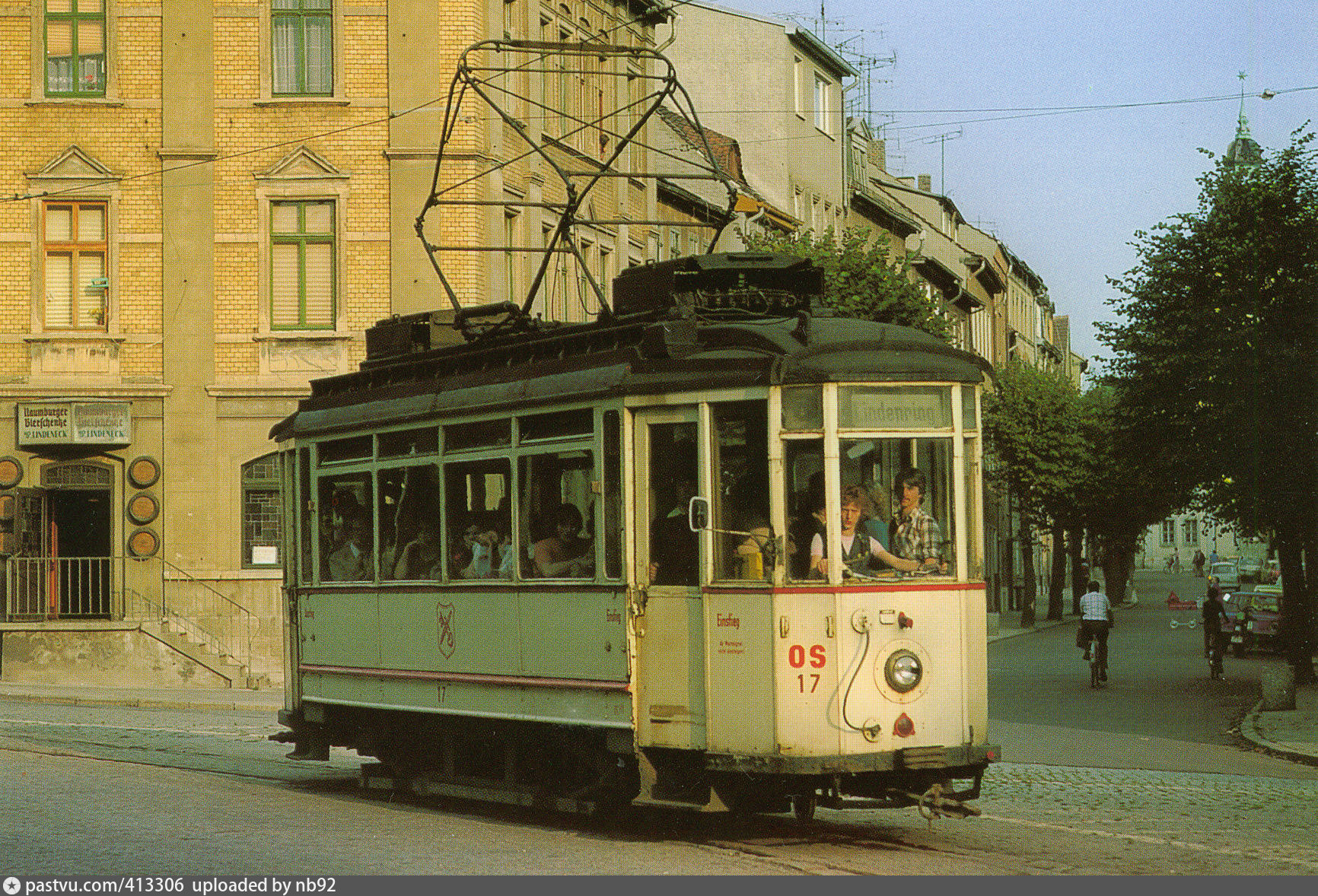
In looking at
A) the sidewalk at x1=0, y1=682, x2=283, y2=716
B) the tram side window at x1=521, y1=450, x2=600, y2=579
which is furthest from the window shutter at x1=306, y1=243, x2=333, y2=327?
the tram side window at x1=521, y1=450, x2=600, y2=579

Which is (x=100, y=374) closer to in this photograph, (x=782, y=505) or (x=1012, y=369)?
(x=782, y=505)

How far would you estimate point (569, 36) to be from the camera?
3397 centimetres

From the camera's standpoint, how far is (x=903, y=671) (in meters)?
10.8

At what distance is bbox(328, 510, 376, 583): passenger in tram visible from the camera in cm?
1405

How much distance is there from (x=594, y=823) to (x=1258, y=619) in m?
31.2

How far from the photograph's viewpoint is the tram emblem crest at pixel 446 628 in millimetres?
12969

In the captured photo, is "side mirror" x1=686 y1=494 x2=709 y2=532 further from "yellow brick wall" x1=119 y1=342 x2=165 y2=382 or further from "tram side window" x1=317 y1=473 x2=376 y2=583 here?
"yellow brick wall" x1=119 y1=342 x2=165 y2=382

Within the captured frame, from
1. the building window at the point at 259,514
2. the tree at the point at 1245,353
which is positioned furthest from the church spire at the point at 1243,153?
the building window at the point at 259,514

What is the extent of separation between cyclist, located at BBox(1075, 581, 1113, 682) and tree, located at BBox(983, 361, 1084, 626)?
28044 mm

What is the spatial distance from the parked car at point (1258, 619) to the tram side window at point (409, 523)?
98.8 feet

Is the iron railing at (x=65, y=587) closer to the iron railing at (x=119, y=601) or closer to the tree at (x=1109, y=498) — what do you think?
the iron railing at (x=119, y=601)

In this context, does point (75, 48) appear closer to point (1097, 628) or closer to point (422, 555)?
point (1097, 628)

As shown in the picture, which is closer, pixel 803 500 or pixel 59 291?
pixel 803 500

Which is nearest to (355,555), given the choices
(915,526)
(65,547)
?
(915,526)
